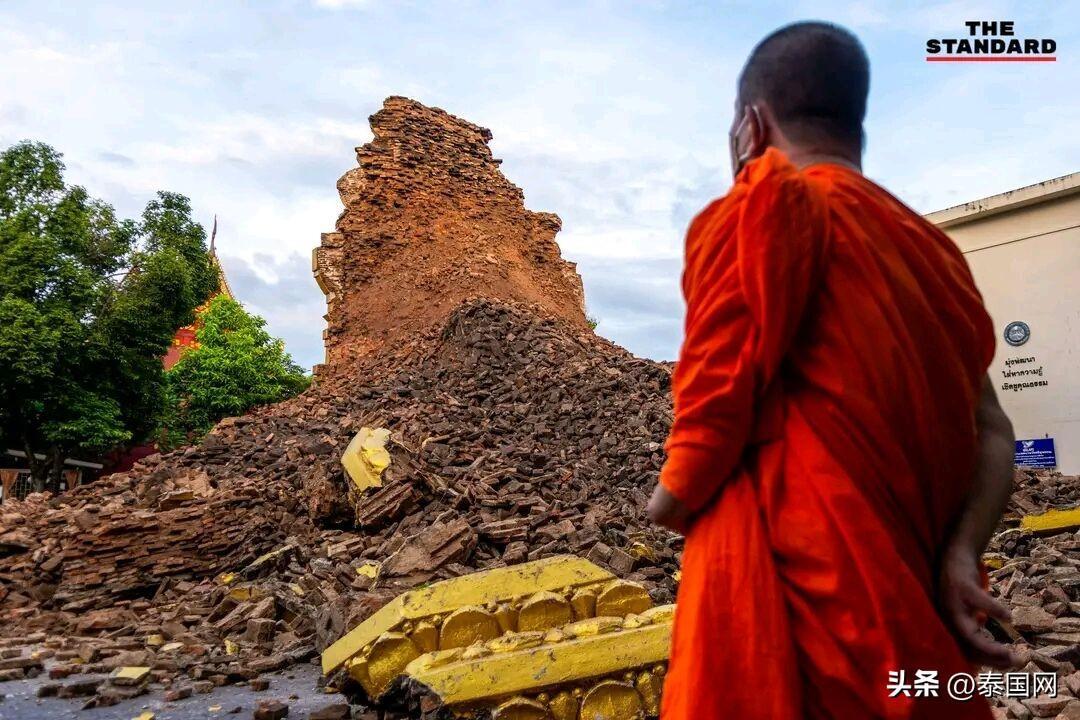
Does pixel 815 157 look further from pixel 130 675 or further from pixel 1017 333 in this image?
pixel 1017 333

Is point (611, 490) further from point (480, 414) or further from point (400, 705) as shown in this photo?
point (400, 705)

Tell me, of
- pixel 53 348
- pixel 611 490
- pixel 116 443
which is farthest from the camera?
pixel 116 443

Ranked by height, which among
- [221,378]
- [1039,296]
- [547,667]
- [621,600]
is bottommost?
[547,667]

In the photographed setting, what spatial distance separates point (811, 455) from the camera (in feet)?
4.14

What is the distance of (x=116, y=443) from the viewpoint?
1972cm

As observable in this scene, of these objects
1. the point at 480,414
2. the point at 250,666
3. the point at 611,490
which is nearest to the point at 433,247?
the point at 480,414

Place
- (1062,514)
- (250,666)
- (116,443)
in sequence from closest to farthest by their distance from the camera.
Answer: (250,666)
(1062,514)
(116,443)

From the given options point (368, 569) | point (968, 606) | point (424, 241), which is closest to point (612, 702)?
point (968, 606)

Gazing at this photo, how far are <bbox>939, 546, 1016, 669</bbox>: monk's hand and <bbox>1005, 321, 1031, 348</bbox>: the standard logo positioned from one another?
8707 mm

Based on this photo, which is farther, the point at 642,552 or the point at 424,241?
the point at 424,241

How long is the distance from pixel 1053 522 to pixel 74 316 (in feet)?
68.2

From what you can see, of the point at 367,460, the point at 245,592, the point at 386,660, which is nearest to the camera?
the point at 386,660

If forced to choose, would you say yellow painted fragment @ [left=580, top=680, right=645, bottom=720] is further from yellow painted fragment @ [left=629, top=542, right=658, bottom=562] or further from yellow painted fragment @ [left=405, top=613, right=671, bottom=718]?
yellow painted fragment @ [left=629, top=542, right=658, bottom=562]

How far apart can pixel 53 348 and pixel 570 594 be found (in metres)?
18.6
